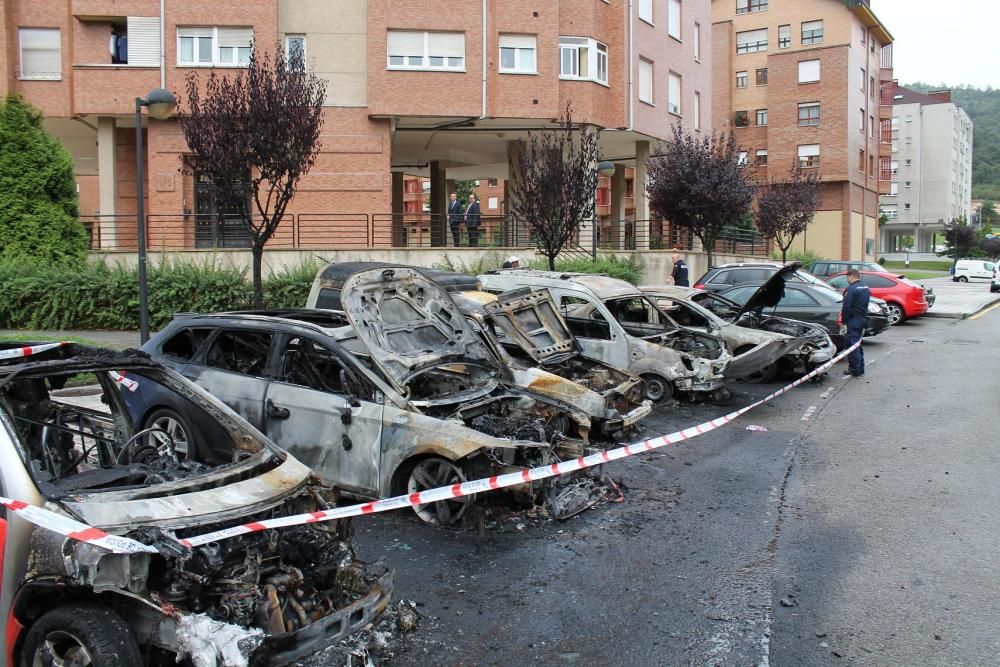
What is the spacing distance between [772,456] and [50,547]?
7.09 metres

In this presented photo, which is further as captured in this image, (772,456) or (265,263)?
(265,263)

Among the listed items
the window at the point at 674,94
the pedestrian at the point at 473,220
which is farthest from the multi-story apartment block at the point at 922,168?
the pedestrian at the point at 473,220

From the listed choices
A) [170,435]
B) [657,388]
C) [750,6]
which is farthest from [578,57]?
[750,6]

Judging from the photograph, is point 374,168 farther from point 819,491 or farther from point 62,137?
point 819,491

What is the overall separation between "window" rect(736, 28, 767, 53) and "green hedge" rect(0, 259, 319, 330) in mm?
43455

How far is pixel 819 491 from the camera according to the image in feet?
23.9

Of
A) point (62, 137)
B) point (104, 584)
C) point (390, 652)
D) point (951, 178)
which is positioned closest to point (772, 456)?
point (390, 652)

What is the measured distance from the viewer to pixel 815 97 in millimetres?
48094

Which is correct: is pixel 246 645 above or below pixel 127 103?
below

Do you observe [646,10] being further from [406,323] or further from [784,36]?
[784,36]

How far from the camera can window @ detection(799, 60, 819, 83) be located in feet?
158

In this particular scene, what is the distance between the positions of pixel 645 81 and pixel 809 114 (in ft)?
77.5

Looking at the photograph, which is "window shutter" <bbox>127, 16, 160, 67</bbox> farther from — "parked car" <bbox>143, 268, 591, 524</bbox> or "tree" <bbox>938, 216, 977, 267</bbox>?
"tree" <bbox>938, 216, 977, 267</bbox>

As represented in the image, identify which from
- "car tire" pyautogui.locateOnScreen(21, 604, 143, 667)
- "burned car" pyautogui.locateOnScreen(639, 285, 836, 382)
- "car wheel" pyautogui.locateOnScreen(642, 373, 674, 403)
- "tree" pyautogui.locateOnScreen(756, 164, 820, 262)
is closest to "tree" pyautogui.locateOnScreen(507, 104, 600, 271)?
"burned car" pyautogui.locateOnScreen(639, 285, 836, 382)
